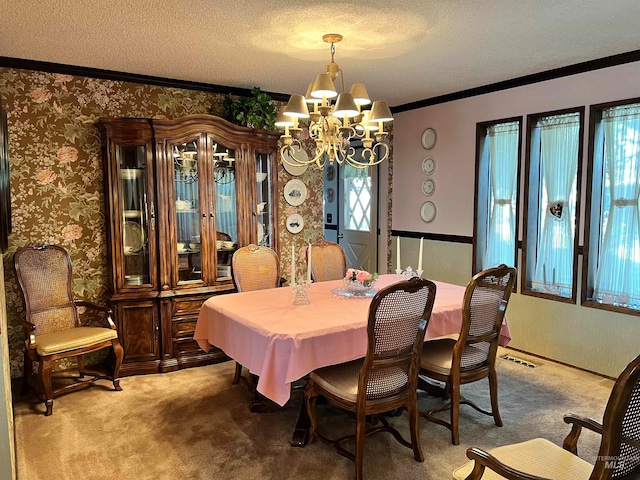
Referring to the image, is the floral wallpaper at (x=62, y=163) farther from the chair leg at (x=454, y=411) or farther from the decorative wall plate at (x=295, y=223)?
the chair leg at (x=454, y=411)

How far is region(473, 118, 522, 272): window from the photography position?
14.8ft

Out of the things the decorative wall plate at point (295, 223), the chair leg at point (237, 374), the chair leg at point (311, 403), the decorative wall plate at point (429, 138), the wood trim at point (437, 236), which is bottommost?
the chair leg at point (237, 374)

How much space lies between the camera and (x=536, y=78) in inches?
165

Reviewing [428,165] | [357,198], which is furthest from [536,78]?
[357,198]

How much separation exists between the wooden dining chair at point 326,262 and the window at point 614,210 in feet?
6.57

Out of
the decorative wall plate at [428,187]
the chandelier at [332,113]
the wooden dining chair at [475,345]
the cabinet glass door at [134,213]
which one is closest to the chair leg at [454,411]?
the wooden dining chair at [475,345]

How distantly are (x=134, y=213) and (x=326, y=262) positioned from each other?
1645 millimetres

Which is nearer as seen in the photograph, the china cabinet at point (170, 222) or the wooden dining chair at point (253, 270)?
the wooden dining chair at point (253, 270)

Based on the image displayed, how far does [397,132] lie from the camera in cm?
572

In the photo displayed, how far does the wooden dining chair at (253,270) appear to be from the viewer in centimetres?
369

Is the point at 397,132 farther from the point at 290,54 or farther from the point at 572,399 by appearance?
the point at 572,399

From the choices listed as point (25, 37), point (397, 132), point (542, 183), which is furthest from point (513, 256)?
point (25, 37)

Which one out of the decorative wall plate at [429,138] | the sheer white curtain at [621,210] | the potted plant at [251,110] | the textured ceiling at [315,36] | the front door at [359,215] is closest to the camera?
the textured ceiling at [315,36]

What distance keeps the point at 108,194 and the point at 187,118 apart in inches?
34.8
